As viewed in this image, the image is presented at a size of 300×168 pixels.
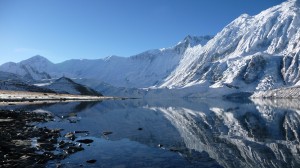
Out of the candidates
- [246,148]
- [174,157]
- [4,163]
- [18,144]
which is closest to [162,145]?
[174,157]

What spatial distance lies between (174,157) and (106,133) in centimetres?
2063

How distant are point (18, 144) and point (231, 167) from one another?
22648mm

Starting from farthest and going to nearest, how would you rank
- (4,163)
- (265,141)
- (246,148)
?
(265,141)
(246,148)
(4,163)

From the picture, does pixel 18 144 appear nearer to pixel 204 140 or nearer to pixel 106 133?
pixel 106 133

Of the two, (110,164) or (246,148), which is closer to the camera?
(110,164)

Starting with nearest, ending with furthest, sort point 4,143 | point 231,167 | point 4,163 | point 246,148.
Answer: point 4,163 → point 231,167 → point 4,143 → point 246,148

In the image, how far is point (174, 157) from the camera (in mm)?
34438

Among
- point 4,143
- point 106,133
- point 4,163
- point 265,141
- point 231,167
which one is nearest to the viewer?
point 4,163

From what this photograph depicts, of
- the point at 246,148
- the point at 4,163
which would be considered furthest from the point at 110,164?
the point at 246,148

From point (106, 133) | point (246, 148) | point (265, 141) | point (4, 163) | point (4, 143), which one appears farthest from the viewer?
point (106, 133)

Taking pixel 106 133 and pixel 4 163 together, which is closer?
pixel 4 163

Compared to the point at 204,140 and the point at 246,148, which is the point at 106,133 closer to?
the point at 204,140

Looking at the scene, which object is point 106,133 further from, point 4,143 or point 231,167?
point 231,167

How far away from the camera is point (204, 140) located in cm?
4700
